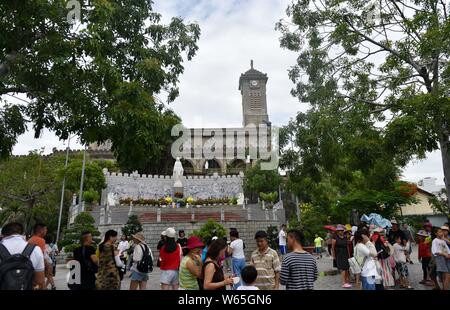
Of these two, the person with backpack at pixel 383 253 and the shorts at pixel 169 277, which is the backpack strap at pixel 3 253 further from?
the person with backpack at pixel 383 253

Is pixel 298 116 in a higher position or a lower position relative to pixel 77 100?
higher

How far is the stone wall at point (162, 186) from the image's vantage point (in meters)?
31.2

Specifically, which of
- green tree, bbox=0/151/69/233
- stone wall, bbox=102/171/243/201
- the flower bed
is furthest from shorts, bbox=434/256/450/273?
green tree, bbox=0/151/69/233

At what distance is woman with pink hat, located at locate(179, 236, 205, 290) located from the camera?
4.46m

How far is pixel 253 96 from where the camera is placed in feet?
Result: 221

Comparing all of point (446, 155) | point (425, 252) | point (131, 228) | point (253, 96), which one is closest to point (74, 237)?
point (131, 228)

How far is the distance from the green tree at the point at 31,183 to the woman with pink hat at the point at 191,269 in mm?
26202

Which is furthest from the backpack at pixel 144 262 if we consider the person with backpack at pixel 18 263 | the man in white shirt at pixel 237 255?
the person with backpack at pixel 18 263

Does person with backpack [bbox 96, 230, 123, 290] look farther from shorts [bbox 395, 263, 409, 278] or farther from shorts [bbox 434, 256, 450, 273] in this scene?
shorts [bbox 395, 263, 409, 278]

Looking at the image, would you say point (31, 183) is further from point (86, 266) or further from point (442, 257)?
point (442, 257)

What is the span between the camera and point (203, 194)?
115 feet
